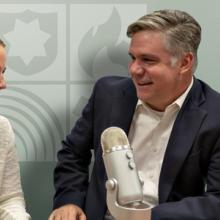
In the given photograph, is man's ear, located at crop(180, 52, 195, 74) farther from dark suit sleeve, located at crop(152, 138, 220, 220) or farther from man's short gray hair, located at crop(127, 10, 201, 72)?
dark suit sleeve, located at crop(152, 138, 220, 220)

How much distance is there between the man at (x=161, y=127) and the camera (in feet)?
5.31

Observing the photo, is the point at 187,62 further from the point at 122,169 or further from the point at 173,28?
the point at 122,169

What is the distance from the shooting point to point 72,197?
1.74 meters

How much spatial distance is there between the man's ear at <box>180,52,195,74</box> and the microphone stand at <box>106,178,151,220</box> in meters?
0.77

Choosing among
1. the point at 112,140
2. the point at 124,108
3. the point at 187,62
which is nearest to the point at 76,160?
the point at 124,108

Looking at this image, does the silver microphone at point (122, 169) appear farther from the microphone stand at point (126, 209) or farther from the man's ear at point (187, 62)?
the man's ear at point (187, 62)

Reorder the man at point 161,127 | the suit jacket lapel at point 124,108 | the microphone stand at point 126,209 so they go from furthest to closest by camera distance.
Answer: the suit jacket lapel at point 124,108
the man at point 161,127
the microphone stand at point 126,209

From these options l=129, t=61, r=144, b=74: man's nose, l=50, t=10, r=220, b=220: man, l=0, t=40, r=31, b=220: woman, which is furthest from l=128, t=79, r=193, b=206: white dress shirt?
l=0, t=40, r=31, b=220: woman

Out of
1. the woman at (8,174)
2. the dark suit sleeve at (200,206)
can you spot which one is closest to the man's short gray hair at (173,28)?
the dark suit sleeve at (200,206)

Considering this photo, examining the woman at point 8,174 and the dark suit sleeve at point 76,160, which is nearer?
the woman at point 8,174

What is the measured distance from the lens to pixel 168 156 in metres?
1.64

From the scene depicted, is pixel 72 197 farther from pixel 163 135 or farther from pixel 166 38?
pixel 166 38

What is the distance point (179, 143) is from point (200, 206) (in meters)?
0.22

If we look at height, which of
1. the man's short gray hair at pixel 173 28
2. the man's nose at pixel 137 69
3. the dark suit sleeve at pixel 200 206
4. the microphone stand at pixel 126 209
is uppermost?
the man's short gray hair at pixel 173 28
